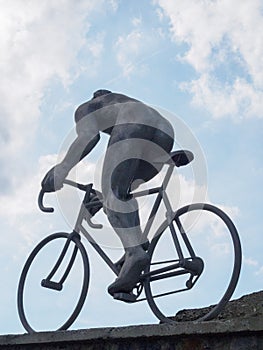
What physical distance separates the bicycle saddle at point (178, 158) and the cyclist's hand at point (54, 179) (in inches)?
38.5

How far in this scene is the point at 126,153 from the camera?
583 cm

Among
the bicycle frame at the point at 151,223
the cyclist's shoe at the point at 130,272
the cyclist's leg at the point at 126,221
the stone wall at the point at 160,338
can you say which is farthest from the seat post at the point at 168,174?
the stone wall at the point at 160,338

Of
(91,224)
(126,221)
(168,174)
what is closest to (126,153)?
(168,174)

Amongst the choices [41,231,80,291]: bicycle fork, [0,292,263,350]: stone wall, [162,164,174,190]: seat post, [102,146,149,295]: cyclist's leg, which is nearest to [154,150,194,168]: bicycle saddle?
[162,164,174,190]: seat post

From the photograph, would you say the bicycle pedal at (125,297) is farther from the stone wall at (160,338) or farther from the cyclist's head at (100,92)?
the cyclist's head at (100,92)

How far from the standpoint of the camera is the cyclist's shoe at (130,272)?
5426mm

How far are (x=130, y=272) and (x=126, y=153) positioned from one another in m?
1.01

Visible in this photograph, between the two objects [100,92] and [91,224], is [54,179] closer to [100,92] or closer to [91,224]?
[91,224]

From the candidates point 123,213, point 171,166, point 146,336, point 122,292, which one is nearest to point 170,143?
point 171,166

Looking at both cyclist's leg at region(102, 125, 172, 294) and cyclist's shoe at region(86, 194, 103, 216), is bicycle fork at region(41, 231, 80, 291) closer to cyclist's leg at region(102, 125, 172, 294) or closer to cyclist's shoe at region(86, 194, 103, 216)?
cyclist's shoe at region(86, 194, 103, 216)

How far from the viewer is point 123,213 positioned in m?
5.73

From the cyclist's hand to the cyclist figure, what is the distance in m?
0.27

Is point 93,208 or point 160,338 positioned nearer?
point 160,338

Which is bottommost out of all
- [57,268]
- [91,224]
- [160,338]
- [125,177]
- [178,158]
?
[160,338]
